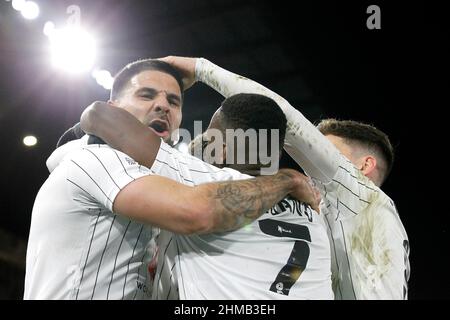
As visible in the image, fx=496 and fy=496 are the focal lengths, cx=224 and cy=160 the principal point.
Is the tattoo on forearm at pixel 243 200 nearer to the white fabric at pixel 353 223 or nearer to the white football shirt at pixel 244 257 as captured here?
the white football shirt at pixel 244 257

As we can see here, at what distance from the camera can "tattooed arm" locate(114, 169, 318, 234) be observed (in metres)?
1.35

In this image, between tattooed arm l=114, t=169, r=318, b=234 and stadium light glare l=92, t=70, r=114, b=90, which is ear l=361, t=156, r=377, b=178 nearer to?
tattooed arm l=114, t=169, r=318, b=234

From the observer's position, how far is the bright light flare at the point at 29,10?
4.20m

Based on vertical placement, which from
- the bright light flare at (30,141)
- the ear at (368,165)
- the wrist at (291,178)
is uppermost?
the bright light flare at (30,141)

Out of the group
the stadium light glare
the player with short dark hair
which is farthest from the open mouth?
the stadium light glare

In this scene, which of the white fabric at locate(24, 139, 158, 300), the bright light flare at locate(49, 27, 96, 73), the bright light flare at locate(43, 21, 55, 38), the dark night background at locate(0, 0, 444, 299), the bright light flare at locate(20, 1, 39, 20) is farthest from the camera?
the dark night background at locate(0, 0, 444, 299)

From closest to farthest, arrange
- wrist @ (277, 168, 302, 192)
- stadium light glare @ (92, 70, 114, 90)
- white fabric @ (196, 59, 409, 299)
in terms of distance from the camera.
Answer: wrist @ (277, 168, 302, 192) → white fabric @ (196, 59, 409, 299) → stadium light glare @ (92, 70, 114, 90)

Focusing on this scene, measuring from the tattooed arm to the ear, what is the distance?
0.69 m

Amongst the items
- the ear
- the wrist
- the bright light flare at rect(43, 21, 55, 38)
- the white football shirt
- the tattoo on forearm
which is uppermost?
the bright light flare at rect(43, 21, 55, 38)

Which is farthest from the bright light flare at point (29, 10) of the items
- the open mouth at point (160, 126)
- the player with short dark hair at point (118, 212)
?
the player with short dark hair at point (118, 212)

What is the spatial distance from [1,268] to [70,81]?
309 cm
